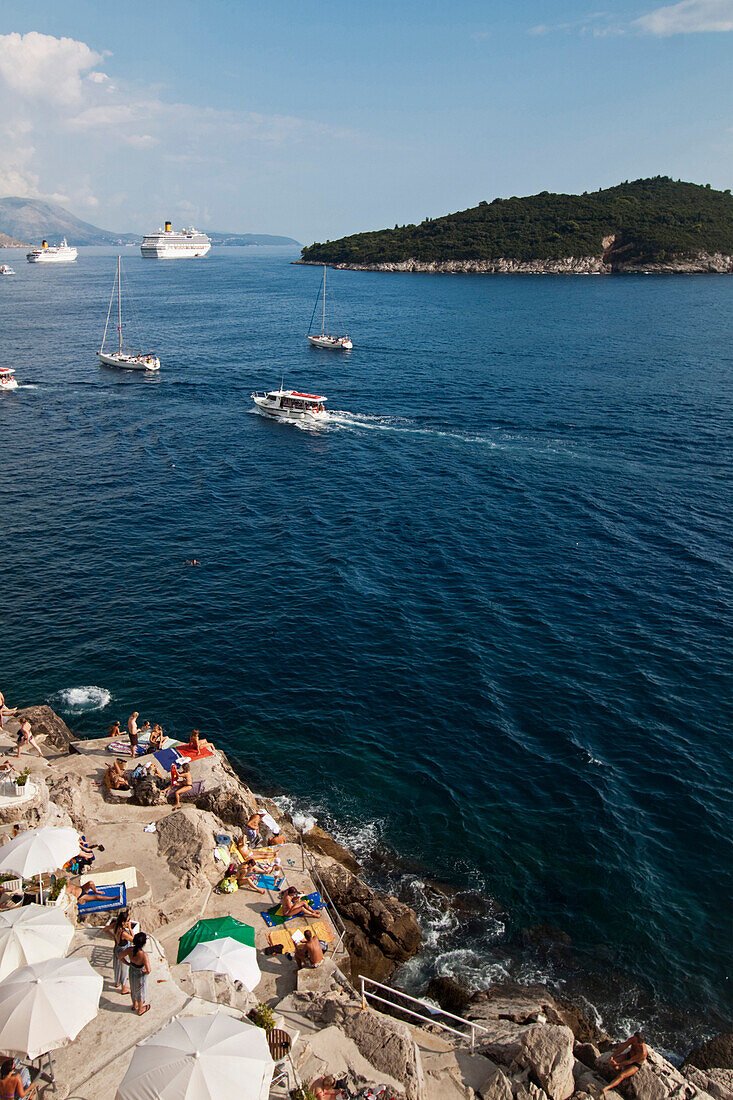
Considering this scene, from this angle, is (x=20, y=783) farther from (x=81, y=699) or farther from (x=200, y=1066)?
(x=200, y=1066)

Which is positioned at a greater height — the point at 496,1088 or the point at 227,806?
the point at 496,1088

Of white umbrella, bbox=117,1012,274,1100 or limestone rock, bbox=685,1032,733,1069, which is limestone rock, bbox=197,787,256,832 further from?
limestone rock, bbox=685,1032,733,1069

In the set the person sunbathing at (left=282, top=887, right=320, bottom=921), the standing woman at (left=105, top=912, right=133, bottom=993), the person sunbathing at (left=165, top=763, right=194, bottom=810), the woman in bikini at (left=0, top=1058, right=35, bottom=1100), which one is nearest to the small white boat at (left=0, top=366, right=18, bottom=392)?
the person sunbathing at (left=165, top=763, right=194, bottom=810)

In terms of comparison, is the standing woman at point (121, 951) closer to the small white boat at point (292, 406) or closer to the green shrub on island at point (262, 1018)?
the green shrub on island at point (262, 1018)

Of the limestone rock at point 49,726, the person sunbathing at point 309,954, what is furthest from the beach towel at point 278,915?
the limestone rock at point 49,726

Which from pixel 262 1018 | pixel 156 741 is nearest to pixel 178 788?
pixel 156 741

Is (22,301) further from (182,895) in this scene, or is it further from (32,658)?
(182,895)
